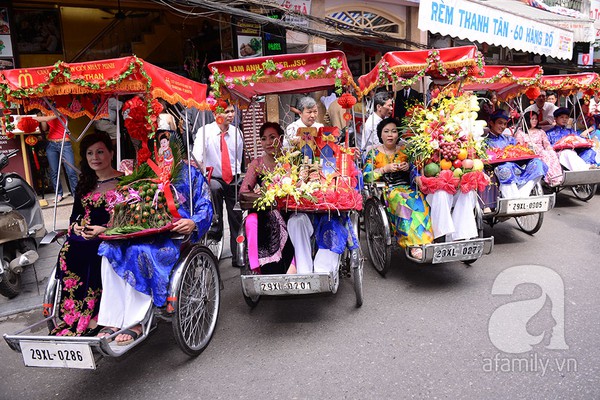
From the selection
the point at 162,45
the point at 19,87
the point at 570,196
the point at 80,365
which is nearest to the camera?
the point at 80,365

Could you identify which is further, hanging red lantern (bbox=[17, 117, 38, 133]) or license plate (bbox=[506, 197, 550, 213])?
license plate (bbox=[506, 197, 550, 213])

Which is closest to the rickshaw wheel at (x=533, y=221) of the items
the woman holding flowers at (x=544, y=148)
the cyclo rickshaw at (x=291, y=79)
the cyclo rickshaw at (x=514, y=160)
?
the cyclo rickshaw at (x=514, y=160)

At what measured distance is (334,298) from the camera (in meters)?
4.46

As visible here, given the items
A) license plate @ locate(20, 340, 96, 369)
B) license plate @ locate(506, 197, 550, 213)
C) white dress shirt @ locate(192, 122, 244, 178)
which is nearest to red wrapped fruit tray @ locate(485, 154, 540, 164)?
license plate @ locate(506, 197, 550, 213)

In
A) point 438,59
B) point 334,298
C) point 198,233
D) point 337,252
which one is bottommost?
point 334,298

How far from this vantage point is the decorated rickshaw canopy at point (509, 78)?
233 inches

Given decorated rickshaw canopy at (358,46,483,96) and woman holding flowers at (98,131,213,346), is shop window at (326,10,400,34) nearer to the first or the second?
decorated rickshaw canopy at (358,46,483,96)

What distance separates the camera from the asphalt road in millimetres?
2994

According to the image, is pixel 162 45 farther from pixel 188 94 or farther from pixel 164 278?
pixel 164 278

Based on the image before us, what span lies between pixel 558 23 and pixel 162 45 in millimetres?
10000

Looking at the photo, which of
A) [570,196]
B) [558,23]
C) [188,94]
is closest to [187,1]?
[188,94]

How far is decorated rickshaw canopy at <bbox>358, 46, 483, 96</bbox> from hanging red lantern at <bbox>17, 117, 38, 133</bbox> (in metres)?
A: 3.08

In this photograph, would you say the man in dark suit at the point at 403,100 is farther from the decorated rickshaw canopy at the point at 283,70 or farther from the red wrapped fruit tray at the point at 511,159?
the decorated rickshaw canopy at the point at 283,70

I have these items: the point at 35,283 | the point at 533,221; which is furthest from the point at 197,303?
the point at 533,221
